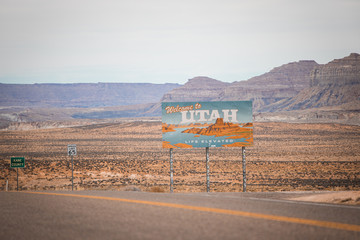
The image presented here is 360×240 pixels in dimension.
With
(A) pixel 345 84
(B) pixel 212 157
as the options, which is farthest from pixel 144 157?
(A) pixel 345 84

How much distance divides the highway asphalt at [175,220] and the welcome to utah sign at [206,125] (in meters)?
11.4

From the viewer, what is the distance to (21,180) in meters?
33.7

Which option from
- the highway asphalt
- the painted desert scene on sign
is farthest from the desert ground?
the highway asphalt

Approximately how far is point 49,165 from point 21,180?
395 inches

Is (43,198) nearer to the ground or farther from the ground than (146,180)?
farther from the ground

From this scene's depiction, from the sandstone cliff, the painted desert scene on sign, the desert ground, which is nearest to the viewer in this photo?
the painted desert scene on sign

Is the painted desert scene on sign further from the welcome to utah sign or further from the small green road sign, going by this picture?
the small green road sign

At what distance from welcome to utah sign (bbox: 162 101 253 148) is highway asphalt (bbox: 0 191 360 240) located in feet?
37.3

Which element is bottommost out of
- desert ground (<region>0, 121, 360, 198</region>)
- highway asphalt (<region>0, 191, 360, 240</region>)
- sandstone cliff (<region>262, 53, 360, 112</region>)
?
desert ground (<region>0, 121, 360, 198</region>)

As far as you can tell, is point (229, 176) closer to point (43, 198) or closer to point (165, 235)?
point (43, 198)

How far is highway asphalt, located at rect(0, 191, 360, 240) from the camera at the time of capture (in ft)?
21.1

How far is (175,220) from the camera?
24.2 ft

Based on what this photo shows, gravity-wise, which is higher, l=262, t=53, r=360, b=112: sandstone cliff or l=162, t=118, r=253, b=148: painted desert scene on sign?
l=262, t=53, r=360, b=112: sandstone cliff

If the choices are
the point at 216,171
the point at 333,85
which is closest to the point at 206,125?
the point at 216,171
